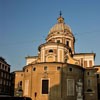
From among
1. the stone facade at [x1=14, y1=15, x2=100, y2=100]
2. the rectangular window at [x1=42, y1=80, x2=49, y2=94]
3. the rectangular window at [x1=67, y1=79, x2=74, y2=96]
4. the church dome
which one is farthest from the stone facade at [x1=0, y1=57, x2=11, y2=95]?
the rectangular window at [x1=67, y1=79, x2=74, y2=96]

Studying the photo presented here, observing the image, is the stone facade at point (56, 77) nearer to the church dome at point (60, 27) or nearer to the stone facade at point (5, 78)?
the church dome at point (60, 27)

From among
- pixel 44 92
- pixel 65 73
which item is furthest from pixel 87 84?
pixel 44 92

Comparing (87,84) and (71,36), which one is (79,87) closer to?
(87,84)

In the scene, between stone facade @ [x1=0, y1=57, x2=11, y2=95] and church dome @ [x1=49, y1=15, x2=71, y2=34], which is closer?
church dome @ [x1=49, y1=15, x2=71, y2=34]

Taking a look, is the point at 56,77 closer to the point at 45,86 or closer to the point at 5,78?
the point at 45,86

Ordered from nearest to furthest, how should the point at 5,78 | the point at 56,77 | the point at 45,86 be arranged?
the point at 56,77, the point at 45,86, the point at 5,78

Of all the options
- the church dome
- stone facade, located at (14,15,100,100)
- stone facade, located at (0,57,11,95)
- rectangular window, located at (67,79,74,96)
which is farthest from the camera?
stone facade, located at (0,57,11,95)

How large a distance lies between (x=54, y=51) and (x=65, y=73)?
6190mm

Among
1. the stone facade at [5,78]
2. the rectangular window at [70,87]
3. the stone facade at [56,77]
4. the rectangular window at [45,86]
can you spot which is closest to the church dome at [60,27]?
the stone facade at [56,77]

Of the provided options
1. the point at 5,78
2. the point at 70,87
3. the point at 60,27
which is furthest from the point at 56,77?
the point at 5,78

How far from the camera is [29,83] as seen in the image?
148ft

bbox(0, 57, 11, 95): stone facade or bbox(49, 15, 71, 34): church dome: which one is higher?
bbox(49, 15, 71, 34): church dome

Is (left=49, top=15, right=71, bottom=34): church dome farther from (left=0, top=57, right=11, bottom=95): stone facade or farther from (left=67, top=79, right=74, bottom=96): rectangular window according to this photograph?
(left=67, top=79, right=74, bottom=96): rectangular window

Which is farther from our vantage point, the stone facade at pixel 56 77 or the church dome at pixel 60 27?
the church dome at pixel 60 27
